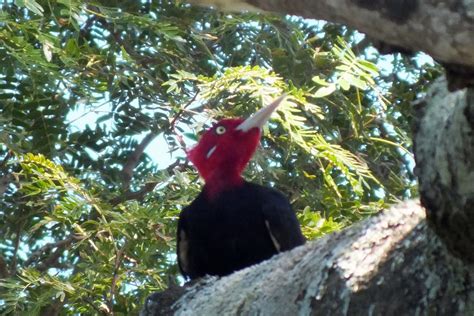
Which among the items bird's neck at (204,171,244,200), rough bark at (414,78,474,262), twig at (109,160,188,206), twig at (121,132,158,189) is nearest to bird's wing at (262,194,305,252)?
bird's neck at (204,171,244,200)

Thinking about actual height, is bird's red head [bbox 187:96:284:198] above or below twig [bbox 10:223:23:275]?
below

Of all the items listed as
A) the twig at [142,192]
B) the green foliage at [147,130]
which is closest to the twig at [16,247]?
the green foliage at [147,130]

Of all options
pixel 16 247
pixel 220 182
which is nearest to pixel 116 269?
pixel 220 182

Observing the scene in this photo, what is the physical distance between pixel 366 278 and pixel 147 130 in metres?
3.04

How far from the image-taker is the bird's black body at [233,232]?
413 cm

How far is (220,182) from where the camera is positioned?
14.3 feet

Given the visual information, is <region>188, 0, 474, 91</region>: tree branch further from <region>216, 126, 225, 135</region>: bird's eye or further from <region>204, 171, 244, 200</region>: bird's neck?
<region>216, 126, 225, 135</region>: bird's eye

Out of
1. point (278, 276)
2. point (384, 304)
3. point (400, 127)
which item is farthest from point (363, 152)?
A: point (384, 304)

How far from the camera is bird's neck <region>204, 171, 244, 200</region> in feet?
14.0

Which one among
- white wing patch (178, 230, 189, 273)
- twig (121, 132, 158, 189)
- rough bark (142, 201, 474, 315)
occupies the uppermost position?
twig (121, 132, 158, 189)

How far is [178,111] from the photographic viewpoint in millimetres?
4988

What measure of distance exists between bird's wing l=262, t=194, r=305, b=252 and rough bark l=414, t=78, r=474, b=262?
6.43 ft

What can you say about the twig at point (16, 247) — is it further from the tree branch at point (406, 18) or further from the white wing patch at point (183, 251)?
the tree branch at point (406, 18)

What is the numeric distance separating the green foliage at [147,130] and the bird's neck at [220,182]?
22 centimetres
